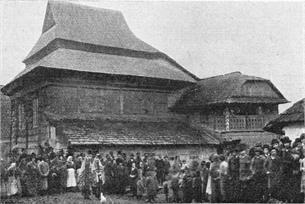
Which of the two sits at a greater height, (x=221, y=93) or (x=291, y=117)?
(x=221, y=93)

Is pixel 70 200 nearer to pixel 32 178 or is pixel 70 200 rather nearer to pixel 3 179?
pixel 32 178

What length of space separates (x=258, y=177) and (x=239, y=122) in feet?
33.2

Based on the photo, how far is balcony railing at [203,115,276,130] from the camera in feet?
65.8

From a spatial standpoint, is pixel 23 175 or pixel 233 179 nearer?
pixel 233 179

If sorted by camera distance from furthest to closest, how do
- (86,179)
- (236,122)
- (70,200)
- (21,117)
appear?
(21,117)
(236,122)
(86,179)
(70,200)

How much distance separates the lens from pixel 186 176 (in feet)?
36.7

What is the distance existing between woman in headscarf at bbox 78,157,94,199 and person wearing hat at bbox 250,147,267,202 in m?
4.83

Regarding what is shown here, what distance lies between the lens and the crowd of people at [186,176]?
9.84 meters

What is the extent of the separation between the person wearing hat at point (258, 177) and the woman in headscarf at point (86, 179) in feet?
15.9

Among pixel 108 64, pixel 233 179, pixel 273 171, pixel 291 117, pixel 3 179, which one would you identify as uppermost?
pixel 108 64

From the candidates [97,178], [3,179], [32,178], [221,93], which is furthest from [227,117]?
[3,179]

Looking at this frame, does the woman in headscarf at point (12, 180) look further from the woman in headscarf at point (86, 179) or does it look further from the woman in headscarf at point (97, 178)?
the woman in headscarf at point (97, 178)

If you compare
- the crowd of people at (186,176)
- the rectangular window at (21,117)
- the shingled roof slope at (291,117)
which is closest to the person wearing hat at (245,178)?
the crowd of people at (186,176)

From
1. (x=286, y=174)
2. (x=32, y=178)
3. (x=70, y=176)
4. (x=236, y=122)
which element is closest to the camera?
(x=286, y=174)
